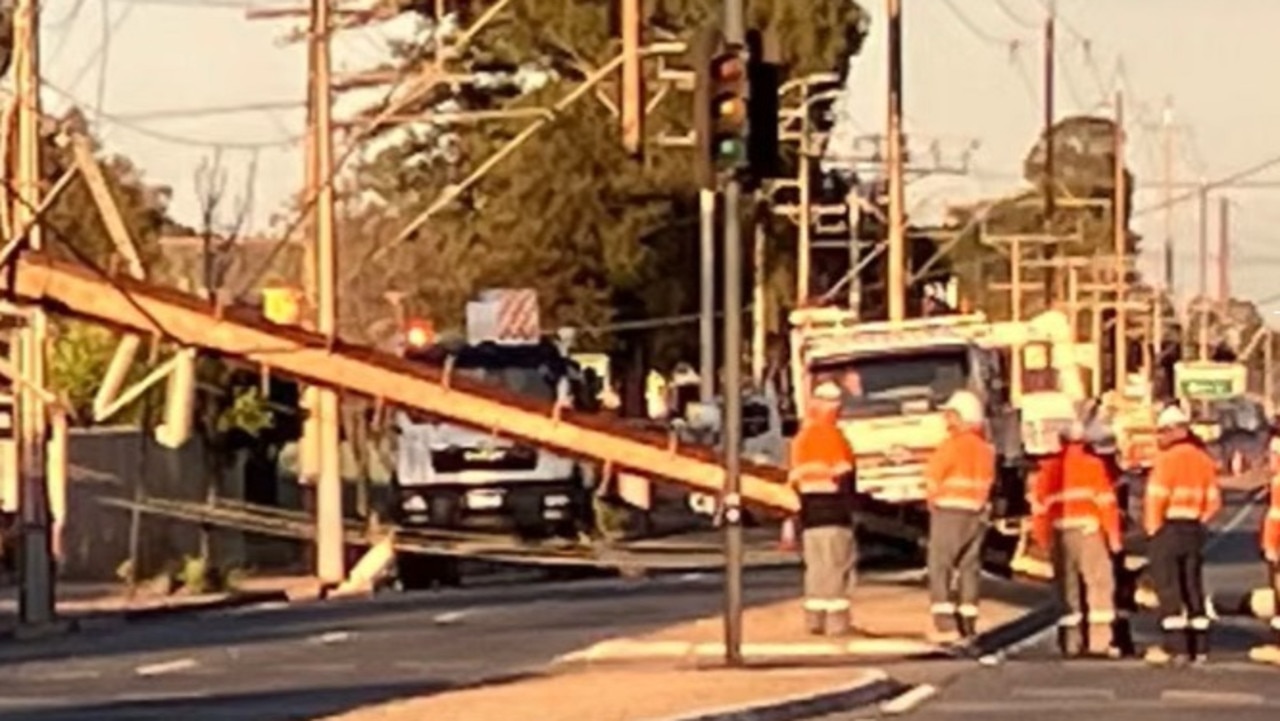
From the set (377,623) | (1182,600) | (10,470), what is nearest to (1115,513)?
(1182,600)

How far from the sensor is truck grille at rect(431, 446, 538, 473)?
49312 millimetres

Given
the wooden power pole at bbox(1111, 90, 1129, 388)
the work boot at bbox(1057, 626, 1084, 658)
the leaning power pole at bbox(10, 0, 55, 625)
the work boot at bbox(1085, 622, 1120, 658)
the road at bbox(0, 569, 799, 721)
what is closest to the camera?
the road at bbox(0, 569, 799, 721)

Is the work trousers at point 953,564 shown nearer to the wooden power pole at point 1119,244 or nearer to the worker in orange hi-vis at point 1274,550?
the worker in orange hi-vis at point 1274,550

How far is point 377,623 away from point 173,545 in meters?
17.5

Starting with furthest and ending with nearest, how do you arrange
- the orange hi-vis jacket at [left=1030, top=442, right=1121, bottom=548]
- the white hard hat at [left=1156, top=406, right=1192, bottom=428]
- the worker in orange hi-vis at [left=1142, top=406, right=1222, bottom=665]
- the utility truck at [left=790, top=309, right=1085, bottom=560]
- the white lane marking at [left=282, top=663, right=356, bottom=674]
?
the utility truck at [left=790, top=309, right=1085, bottom=560] < the white hard hat at [left=1156, top=406, right=1192, bottom=428] < the orange hi-vis jacket at [left=1030, top=442, right=1121, bottom=548] < the worker in orange hi-vis at [left=1142, top=406, right=1222, bottom=665] < the white lane marking at [left=282, top=663, right=356, bottom=674]

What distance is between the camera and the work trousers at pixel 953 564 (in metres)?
30.8

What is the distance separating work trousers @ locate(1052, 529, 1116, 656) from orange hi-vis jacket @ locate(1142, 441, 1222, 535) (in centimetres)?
55

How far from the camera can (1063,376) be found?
170ft

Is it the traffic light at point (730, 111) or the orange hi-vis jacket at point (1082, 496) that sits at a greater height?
the traffic light at point (730, 111)

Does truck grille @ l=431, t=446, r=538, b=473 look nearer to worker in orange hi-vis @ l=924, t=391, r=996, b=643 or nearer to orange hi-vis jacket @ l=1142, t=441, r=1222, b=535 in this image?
worker in orange hi-vis @ l=924, t=391, r=996, b=643

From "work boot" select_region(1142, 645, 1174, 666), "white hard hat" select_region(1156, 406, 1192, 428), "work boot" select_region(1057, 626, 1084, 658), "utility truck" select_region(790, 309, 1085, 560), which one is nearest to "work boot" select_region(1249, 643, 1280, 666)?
"work boot" select_region(1142, 645, 1174, 666)

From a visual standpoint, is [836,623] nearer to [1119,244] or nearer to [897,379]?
[897,379]

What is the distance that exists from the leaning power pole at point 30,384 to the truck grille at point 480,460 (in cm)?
1017

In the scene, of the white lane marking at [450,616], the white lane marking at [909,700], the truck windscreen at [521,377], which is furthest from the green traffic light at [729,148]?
the truck windscreen at [521,377]
